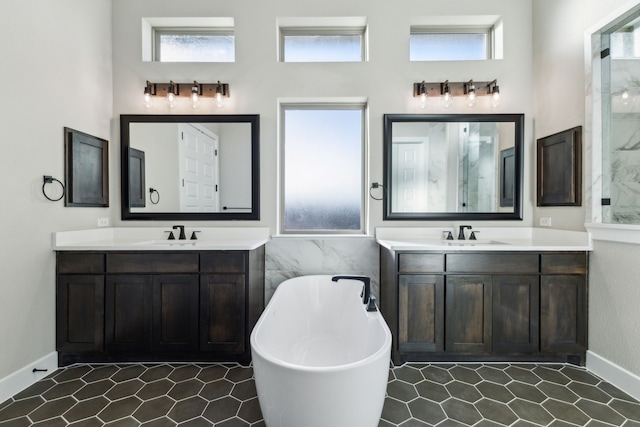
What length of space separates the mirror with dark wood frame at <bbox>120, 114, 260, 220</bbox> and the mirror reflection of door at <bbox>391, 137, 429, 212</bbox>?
4.22 feet

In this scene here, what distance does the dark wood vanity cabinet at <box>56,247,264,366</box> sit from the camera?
2225 mm

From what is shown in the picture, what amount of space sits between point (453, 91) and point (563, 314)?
6.61 feet

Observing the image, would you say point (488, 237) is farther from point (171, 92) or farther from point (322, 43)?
point (171, 92)

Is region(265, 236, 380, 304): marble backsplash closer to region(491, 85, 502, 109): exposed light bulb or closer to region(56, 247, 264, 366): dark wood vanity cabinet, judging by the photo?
region(56, 247, 264, 366): dark wood vanity cabinet

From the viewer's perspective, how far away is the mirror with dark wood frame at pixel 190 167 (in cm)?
283

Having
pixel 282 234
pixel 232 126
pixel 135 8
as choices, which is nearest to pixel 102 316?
pixel 282 234

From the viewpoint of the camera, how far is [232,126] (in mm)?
2848

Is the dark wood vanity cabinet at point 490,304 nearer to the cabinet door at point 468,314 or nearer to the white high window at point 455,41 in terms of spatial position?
the cabinet door at point 468,314

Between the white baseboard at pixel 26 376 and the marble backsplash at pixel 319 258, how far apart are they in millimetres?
1607

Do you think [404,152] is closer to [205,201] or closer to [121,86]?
[205,201]

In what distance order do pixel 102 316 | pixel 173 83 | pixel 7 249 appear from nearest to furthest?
1. pixel 7 249
2. pixel 102 316
3. pixel 173 83

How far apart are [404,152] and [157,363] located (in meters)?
2.67

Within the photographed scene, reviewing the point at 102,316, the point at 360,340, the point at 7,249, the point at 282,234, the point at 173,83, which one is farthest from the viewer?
the point at 282,234

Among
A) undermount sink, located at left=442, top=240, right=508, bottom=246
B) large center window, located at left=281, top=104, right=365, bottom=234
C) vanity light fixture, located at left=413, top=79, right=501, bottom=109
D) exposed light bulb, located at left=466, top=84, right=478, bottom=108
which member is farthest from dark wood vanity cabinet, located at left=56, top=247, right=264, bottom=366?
exposed light bulb, located at left=466, top=84, right=478, bottom=108
